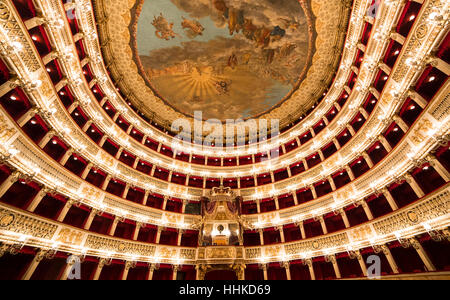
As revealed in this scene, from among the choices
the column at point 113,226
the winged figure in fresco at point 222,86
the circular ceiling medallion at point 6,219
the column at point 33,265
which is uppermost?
the winged figure in fresco at point 222,86

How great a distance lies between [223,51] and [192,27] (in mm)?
3676

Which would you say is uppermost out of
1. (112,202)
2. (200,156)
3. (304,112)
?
(304,112)

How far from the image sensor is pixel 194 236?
19891 mm

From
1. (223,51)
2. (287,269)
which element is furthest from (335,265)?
(223,51)

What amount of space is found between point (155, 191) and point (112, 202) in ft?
13.8

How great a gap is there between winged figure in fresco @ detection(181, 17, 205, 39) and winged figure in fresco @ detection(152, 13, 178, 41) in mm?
1270

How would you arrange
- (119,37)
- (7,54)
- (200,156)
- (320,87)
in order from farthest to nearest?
1. (200,156)
2. (320,87)
3. (119,37)
4. (7,54)

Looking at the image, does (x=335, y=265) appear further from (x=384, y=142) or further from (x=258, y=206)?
(x=384, y=142)

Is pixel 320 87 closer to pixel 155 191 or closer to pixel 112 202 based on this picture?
pixel 155 191

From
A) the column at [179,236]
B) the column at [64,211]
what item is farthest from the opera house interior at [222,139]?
the column at [179,236]

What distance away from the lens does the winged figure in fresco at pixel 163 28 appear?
1780 cm

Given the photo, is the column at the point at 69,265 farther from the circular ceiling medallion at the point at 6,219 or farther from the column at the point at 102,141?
the column at the point at 102,141

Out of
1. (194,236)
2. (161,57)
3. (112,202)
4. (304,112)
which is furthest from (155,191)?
(304,112)

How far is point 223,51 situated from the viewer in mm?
20109
